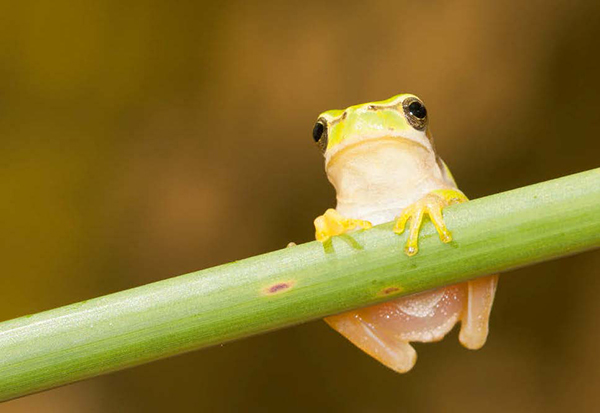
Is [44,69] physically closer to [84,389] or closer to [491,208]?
[84,389]

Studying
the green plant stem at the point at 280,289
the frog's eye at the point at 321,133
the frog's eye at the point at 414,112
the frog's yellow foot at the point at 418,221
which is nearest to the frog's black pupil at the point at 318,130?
the frog's eye at the point at 321,133

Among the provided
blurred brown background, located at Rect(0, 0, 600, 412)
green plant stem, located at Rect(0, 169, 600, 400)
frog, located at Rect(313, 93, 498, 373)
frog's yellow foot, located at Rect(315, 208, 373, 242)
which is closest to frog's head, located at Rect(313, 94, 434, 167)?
frog, located at Rect(313, 93, 498, 373)

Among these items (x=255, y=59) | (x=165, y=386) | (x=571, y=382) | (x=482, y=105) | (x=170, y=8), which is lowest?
(x=571, y=382)

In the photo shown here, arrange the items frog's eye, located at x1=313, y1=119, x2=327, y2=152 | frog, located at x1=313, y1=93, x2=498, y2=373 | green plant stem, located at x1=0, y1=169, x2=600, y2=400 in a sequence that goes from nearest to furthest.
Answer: green plant stem, located at x1=0, y1=169, x2=600, y2=400
frog, located at x1=313, y1=93, x2=498, y2=373
frog's eye, located at x1=313, y1=119, x2=327, y2=152

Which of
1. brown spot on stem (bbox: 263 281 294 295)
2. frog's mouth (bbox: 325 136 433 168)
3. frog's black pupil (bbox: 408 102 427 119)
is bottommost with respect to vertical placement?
brown spot on stem (bbox: 263 281 294 295)

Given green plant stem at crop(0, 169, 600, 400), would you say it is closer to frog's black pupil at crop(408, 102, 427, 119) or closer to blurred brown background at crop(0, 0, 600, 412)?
frog's black pupil at crop(408, 102, 427, 119)

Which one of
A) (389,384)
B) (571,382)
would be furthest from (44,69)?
(571,382)
